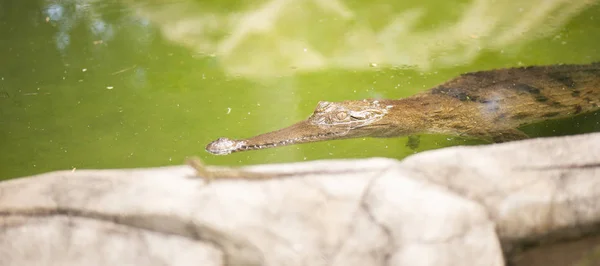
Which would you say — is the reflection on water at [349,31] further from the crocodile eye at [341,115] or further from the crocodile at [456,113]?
the crocodile eye at [341,115]

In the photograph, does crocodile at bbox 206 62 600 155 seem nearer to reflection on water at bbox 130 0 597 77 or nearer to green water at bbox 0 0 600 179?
green water at bbox 0 0 600 179

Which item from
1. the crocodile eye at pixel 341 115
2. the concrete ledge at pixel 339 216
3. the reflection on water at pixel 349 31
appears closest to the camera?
the concrete ledge at pixel 339 216

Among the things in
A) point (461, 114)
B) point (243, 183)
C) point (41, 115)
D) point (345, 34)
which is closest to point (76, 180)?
point (243, 183)

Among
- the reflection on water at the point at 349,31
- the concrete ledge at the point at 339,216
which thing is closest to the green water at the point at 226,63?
the reflection on water at the point at 349,31

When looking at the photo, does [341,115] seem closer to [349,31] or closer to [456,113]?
[456,113]

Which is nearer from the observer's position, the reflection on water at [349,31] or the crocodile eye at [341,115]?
the crocodile eye at [341,115]

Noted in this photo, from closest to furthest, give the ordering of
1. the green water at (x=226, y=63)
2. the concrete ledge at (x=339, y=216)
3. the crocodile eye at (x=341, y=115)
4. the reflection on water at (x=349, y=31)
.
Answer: the concrete ledge at (x=339, y=216) → the crocodile eye at (x=341, y=115) → the green water at (x=226, y=63) → the reflection on water at (x=349, y=31)

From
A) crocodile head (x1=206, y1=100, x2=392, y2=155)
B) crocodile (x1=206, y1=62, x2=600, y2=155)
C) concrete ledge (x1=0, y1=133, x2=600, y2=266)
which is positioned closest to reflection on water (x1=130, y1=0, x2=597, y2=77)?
crocodile (x1=206, y1=62, x2=600, y2=155)
